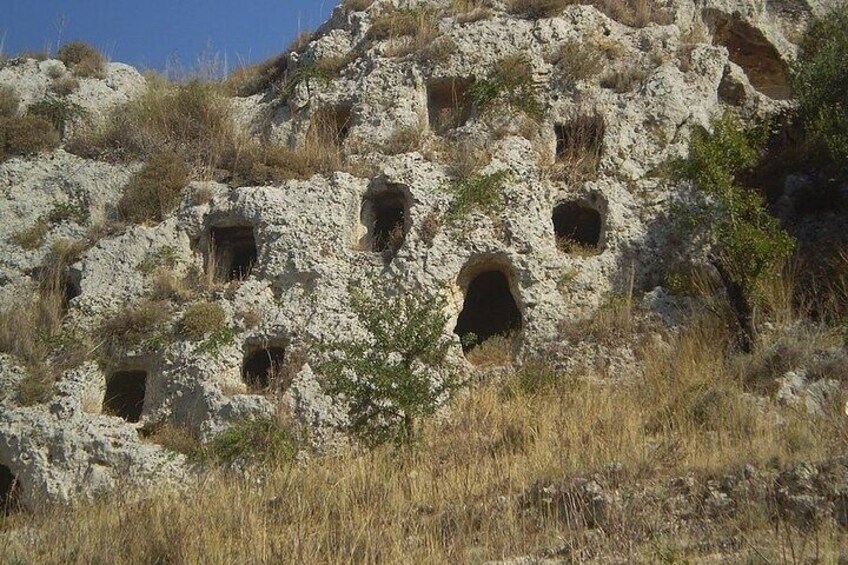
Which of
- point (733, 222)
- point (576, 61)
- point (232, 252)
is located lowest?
point (232, 252)

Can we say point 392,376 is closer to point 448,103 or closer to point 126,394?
point 126,394

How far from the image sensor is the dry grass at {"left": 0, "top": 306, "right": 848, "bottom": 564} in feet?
23.6

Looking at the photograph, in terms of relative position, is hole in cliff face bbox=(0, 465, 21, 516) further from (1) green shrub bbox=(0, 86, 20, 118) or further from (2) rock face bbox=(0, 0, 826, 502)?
(1) green shrub bbox=(0, 86, 20, 118)

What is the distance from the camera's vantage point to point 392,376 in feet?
33.1

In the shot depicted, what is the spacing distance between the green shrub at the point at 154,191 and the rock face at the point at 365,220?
26 centimetres

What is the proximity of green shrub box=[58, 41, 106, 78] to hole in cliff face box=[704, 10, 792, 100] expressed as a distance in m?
10.4

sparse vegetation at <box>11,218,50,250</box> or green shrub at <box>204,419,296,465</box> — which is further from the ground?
sparse vegetation at <box>11,218,50,250</box>

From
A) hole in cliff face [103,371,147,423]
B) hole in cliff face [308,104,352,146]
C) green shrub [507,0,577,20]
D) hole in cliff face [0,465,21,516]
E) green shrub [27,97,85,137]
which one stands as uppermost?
green shrub [507,0,577,20]

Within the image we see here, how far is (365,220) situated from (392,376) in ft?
12.6

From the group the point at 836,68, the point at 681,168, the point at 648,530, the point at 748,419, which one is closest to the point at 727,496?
the point at 648,530

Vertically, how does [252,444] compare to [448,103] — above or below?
below

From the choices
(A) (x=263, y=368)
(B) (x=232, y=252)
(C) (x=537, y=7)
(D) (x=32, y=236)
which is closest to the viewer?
(A) (x=263, y=368)

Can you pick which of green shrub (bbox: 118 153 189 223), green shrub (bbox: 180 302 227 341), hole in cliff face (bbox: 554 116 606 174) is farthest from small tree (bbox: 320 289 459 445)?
green shrub (bbox: 118 153 189 223)

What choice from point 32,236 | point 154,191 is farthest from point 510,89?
point 32,236
